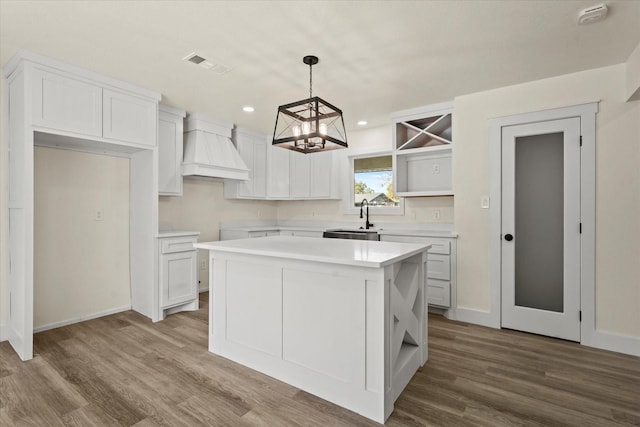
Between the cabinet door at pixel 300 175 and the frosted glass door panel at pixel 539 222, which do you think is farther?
the cabinet door at pixel 300 175

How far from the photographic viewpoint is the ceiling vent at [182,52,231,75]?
2.71m

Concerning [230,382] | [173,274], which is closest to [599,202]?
[230,382]

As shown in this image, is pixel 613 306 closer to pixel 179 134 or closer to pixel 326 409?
pixel 326 409

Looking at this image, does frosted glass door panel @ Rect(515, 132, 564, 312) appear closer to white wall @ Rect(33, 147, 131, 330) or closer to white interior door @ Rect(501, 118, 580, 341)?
white interior door @ Rect(501, 118, 580, 341)

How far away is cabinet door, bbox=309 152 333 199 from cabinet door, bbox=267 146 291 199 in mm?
431

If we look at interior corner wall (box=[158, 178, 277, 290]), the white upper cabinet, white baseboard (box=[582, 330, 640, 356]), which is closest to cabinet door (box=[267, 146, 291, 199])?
the white upper cabinet

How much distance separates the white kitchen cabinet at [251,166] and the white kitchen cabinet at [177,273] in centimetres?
135

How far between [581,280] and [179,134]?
4.51 metres

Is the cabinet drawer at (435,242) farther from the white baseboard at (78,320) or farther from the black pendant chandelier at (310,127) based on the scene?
the white baseboard at (78,320)

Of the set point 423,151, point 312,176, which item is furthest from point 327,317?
point 312,176

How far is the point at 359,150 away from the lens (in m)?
5.06

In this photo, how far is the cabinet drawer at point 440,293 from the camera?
364cm

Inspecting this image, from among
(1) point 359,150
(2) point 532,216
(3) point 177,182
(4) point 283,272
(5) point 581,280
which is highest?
(1) point 359,150

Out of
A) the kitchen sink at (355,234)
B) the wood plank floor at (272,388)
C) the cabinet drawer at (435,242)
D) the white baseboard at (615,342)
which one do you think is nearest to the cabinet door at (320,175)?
the kitchen sink at (355,234)
